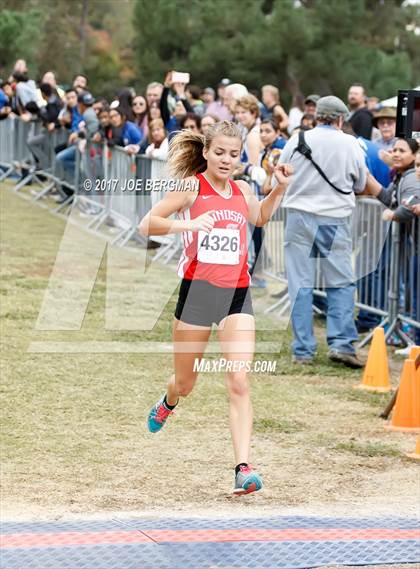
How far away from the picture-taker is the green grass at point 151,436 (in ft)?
21.2

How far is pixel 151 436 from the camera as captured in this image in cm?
755

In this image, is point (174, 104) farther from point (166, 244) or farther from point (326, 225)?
point (326, 225)

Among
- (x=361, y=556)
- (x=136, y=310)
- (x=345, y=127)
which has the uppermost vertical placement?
(x=345, y=127)

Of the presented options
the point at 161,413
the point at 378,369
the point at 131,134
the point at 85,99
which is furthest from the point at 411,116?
the point at 85,99

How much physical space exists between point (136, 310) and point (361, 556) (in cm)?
622

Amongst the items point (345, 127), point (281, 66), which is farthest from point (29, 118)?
point (281, 66)

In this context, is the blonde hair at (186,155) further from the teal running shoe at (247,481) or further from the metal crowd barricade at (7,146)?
the metal crowd barricade at (7,146)

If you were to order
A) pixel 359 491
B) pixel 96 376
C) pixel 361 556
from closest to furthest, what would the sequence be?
pixel 361 556
pixel 359 491
pixel 96 376

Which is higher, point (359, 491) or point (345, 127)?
point (345, 127)

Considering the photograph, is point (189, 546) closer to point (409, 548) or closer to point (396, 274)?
point (409, 548)

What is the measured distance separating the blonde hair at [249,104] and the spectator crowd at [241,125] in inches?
0.4

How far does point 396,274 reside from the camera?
983cm

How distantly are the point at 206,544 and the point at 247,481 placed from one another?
0.34m

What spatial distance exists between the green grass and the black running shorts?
102cm
